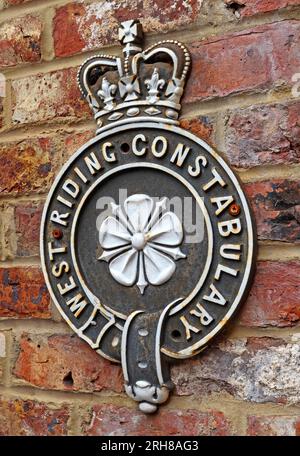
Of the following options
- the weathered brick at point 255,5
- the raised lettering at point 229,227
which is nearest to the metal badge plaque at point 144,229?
the raised lettering at point 229,227


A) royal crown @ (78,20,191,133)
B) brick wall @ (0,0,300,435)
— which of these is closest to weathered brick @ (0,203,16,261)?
brick wall @ (0,0,300,435)

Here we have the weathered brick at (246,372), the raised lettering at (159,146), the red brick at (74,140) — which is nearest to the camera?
the weathered brick at (246,372)

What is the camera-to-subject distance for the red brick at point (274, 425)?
1.05 meters

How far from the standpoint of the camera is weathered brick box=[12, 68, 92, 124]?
1.28m

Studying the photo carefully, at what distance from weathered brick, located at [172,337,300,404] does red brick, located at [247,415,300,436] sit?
0.08 ft

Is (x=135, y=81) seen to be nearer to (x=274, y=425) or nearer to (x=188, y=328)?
(x=188, y=328)

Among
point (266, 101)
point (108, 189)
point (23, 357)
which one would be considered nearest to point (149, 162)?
point (108, 189)

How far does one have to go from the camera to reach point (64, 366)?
125 cm

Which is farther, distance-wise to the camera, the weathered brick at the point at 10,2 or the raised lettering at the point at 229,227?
the weathered brick at the point at 10,2

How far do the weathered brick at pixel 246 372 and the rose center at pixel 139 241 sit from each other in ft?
0.63

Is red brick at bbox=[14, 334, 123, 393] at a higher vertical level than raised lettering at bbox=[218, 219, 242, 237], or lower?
lower

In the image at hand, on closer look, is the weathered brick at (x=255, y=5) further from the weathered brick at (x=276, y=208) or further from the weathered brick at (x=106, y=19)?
the weathered brick at (x=276, y=208)

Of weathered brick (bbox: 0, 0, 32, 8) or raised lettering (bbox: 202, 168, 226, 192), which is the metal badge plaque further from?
weathered brick (bbox: 0, 0, 32, 8)
